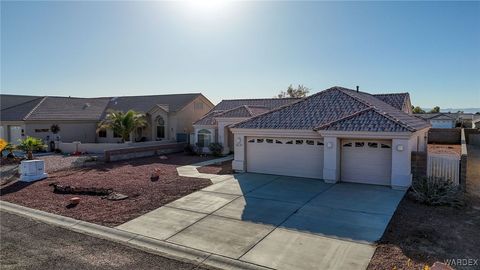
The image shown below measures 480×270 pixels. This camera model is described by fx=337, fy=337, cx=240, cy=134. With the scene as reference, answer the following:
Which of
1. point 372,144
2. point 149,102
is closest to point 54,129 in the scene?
point 149,102

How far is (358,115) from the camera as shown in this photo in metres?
15.5

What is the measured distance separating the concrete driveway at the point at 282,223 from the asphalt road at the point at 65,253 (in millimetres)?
997

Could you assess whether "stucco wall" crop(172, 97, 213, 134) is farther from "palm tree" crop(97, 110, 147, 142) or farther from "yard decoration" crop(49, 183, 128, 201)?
"yard decoration" crop(49, 183, 128, 201)

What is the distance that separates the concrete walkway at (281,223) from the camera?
767 centimetres

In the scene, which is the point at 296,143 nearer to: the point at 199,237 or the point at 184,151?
the point at 199,237

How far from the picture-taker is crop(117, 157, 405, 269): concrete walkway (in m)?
7.67

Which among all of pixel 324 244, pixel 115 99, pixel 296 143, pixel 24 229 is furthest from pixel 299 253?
pixel 115 99

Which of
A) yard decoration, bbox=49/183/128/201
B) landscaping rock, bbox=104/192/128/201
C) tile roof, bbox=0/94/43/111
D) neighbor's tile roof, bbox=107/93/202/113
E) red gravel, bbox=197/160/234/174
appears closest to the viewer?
landscaping rock, bbox=104/192/128/201

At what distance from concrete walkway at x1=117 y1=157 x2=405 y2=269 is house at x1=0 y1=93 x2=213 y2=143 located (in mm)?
18653

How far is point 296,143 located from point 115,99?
31218 mm

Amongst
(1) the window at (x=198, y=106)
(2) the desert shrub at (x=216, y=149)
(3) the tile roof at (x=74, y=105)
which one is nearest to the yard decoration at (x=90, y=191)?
(2) the desert shrub at (x=216, y=149)

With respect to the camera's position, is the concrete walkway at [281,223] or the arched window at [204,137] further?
the arched window at [204,137]

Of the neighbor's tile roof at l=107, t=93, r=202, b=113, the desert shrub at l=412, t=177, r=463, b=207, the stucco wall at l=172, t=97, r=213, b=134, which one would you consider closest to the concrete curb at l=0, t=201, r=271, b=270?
the desert shrub at l=412, t=177, r=463, b=207

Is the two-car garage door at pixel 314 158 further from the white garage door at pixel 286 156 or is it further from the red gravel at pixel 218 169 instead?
the red gravel at pixel 218 169
